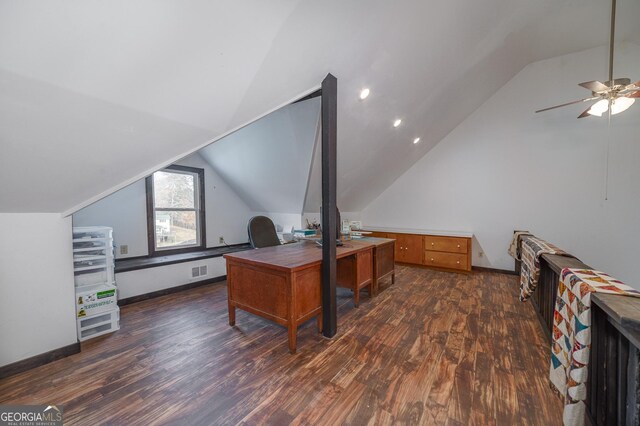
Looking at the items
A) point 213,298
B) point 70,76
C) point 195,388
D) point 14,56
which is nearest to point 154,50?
point 70,76

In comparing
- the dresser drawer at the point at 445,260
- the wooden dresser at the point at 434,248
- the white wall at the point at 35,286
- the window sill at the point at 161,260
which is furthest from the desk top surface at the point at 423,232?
the white wall at the point at 35,286

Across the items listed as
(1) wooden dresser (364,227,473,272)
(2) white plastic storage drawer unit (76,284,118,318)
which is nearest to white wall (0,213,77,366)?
(2) white plastic storage drawer unit (76,284,118,318)

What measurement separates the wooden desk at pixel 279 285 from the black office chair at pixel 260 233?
0.42 metres

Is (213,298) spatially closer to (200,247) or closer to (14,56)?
(200,247)

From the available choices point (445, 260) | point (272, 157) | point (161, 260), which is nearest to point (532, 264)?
point (445, 260)

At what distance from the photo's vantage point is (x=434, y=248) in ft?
14.6

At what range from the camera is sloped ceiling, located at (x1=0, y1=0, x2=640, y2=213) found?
3.23 ft

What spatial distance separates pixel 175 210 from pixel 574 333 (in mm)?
4571

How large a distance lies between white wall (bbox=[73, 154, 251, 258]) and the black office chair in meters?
1.61

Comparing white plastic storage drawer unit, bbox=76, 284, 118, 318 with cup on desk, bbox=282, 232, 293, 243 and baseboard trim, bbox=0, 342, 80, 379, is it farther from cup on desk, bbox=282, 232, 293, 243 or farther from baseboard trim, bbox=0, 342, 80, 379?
cup on desk, bbox=282, 232, 293, 243

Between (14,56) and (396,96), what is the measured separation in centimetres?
300

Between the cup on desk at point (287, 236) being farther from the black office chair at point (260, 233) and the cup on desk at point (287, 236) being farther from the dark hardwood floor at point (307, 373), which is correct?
the dark hardwood floor at point (307, 373)

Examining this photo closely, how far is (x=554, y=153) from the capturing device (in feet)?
12.8

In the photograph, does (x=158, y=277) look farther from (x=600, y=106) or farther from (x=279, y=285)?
(x=600, y=106)
